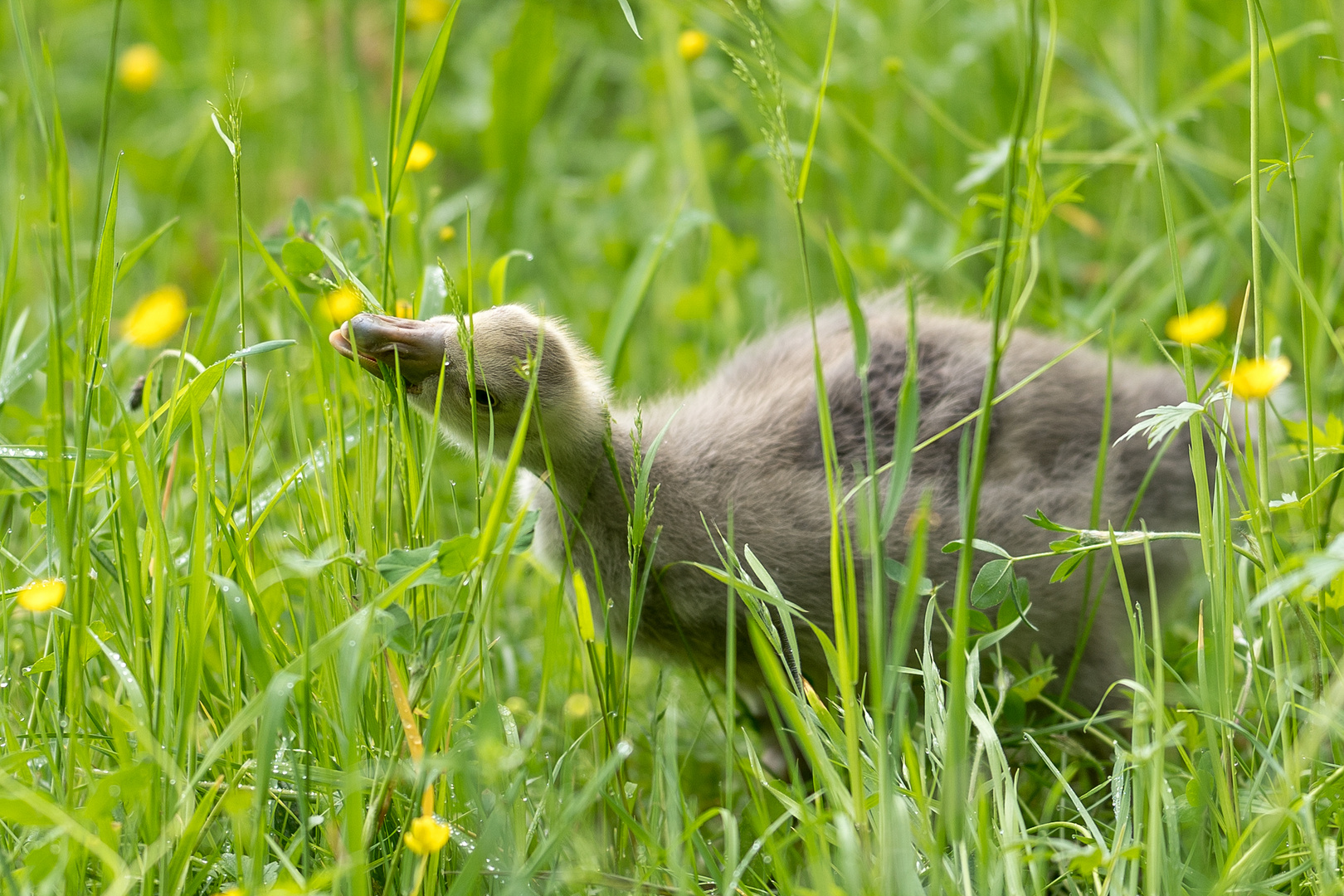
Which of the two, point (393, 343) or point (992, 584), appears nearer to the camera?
point (992, 584)

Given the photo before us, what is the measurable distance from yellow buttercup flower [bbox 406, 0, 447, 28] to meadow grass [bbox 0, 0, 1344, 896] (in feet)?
1.51

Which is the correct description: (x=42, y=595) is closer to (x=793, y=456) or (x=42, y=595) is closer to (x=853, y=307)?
(x=853, y=307)

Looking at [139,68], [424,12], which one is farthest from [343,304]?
[139,68]

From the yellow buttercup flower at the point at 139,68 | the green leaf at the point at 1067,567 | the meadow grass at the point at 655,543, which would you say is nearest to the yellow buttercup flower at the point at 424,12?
the meadow grass at the point at 655,543

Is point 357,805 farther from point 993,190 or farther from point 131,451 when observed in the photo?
point 993,190

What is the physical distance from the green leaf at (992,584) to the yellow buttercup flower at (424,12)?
334 centimetres

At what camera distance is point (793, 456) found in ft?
7.91

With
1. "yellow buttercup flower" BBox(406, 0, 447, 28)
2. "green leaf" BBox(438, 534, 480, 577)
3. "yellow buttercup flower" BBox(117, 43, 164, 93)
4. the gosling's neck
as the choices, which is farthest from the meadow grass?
"yellow buttercup flower" BBox(117, 43, 164, 93)

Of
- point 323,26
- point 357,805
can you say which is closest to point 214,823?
point 357,805

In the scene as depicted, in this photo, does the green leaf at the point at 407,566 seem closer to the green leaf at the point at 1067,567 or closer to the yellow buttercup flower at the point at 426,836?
the yellow buttercup flower at the point at 426,836

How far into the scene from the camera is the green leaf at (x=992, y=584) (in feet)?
6.14

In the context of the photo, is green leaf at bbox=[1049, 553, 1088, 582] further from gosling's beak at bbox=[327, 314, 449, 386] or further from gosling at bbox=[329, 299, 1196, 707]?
gosling's beak at bbox=[327, 314, 449, 386]

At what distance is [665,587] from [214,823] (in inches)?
32.9

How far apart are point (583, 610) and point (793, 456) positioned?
1.89ft
